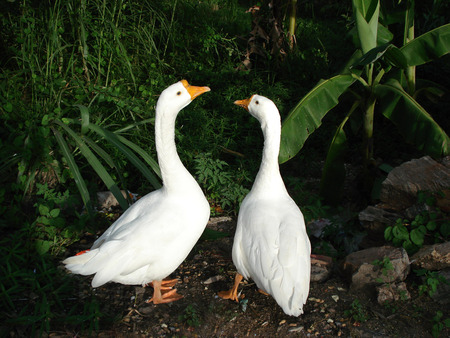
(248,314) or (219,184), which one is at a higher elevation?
(219,184)

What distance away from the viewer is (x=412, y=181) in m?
3.68

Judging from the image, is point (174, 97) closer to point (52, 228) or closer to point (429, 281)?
point (52, 228)

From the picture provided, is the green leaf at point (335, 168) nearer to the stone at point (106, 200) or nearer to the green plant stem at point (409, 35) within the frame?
the green plant stem at point (409, 35)

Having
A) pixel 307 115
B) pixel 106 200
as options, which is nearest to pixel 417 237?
pixel 307 115

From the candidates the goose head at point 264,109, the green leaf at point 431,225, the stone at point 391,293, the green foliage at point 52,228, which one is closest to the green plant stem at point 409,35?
the green leaf at point 431,225

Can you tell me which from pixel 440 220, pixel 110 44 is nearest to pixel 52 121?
pixel 110 44

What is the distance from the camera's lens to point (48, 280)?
3168mm

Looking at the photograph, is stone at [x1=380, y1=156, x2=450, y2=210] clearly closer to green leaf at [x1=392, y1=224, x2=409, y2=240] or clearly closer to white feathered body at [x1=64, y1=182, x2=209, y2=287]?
green leaf at [x1=392, y1=224, x2=409, y2=240]

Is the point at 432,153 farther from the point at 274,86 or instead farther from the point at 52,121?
the point at 52,121

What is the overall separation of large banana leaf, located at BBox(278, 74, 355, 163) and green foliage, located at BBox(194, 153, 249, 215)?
0.58 m

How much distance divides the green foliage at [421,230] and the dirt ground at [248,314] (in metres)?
0.32

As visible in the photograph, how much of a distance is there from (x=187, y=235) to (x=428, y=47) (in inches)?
117

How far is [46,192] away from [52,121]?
2.26 feet

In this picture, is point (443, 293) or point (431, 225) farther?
point (431, 225)
